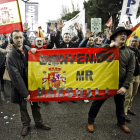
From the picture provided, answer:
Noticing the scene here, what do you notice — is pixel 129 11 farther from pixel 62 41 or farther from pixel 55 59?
pixel 55 59

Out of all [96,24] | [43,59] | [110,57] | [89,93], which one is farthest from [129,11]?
[43,59]

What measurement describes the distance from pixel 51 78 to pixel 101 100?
1117mm

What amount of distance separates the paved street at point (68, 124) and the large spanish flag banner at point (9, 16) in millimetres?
2205

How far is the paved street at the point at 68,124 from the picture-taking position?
2.43 metres

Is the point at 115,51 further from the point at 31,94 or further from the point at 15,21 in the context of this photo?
the point at 15,21

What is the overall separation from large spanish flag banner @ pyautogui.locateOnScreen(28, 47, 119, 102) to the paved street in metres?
0.72

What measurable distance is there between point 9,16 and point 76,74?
7.18 ft

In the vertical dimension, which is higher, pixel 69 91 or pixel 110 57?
pixel 110 57

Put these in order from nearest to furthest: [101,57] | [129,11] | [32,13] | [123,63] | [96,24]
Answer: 1. [123,63]
2. [101,57]
3. [129,11]
4. [32,13]
5. [96,24]

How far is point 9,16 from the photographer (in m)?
2.99

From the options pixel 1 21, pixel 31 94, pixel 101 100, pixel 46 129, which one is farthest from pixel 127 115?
pixel 1 21

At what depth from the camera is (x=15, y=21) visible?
2.99 meters

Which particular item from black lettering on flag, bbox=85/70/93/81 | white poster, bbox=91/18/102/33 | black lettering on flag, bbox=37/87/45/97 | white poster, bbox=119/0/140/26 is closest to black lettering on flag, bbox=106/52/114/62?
black lettering on flag, bbox=85/70/93/81

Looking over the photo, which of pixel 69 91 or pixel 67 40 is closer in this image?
pixel 69 91
